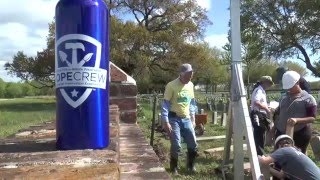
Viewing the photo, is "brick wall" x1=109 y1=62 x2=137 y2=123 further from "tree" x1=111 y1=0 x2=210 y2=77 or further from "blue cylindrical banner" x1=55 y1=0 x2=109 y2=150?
"tree" x1=111 y1=0 x2=210 y2=77

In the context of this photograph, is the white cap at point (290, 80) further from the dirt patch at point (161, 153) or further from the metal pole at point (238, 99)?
the dirt patch at point (161, 153)

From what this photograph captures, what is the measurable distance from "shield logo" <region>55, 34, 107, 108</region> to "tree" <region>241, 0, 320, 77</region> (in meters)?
33.3

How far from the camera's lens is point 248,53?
3722cm

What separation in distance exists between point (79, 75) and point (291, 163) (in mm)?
3294

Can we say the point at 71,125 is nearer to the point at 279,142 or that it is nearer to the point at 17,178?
the point at 17,178

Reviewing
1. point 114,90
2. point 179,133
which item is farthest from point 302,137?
A: point 114,90

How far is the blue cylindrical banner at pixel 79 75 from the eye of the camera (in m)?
1.46

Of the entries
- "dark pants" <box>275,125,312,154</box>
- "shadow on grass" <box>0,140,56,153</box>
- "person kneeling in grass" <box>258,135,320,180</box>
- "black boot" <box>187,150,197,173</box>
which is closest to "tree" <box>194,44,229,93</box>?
"black boot" <box>187,150,197,173</box>

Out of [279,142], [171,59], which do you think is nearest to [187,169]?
[279,142]

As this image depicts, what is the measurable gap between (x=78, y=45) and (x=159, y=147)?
Result: 793cm

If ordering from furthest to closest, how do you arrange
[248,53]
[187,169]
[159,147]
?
[248,53]
[159,147]
[187,169]

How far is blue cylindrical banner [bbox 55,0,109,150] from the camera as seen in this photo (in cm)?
146

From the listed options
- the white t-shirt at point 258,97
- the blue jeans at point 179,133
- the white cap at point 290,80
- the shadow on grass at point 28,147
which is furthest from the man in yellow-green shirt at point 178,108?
the shadow on grass at point 28,147

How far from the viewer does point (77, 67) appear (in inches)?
57.1
